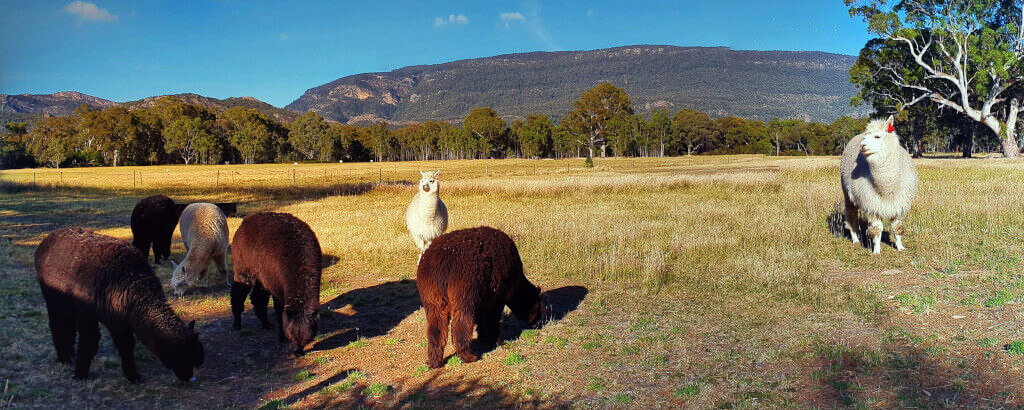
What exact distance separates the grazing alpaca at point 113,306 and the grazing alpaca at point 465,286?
259 cm

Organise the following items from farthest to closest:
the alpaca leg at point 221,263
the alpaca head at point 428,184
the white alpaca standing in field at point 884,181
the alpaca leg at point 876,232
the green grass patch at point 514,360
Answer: the alpaca head at point 428,184 → the alpaca leg at point 876,232 → the white alpaca standing in field at point 884,181 → the alpaca leg at point 221,263 → the green grass patch at point 514,360

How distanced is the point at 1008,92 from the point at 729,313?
54.9m

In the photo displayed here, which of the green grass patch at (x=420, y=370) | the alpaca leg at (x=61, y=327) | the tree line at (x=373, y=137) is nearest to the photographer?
the alpaca leg at (x=61, y=327)

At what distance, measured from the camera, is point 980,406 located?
467 centimetres

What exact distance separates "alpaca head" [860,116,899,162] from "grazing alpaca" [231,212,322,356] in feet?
33.6

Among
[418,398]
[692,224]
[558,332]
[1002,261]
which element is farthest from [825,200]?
[418,398]

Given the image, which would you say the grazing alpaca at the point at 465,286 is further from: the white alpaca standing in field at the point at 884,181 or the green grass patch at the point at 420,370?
the white alpaca standing in field at the point at 884,181

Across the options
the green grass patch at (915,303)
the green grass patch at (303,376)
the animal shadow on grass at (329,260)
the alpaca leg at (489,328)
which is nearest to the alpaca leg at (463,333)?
the alpaca leg at (489,328)

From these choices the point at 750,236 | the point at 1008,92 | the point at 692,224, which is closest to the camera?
the point at 750,236

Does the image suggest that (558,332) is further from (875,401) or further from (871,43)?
(871,43)

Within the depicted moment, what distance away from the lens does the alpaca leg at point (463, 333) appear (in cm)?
642

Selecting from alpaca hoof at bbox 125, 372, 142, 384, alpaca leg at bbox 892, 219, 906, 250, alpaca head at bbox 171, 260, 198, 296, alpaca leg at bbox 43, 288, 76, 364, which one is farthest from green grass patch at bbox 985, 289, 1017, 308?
alpaca head at bbox 171, 260, 198, 296

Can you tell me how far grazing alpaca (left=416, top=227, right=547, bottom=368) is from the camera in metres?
6.43

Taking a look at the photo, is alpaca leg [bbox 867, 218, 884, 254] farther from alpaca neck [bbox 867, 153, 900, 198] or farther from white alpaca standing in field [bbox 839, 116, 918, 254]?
alpaca neck [bbox 867, 153, 900, 198]
